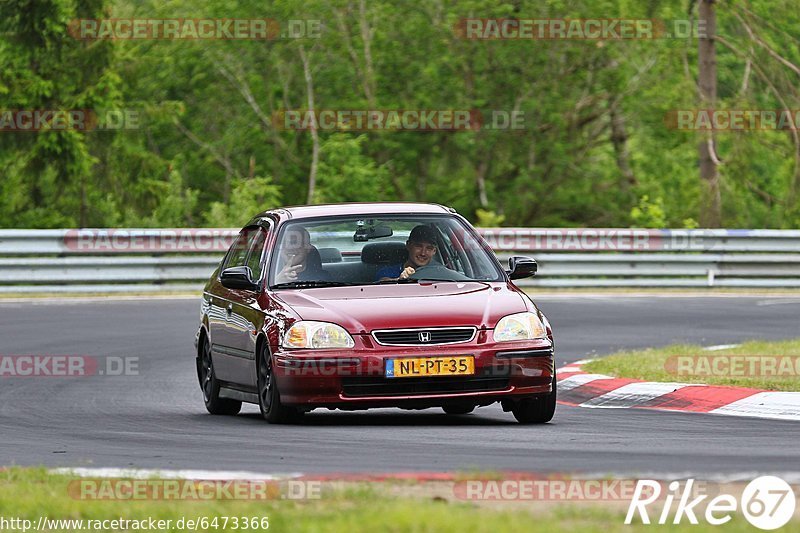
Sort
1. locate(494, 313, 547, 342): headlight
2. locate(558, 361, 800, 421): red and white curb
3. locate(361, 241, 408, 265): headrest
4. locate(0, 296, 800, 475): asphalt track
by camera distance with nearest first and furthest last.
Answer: locate(0, 296, 800, 475): asphalt track < locate(494, 313, 547, 342): headlight < locate(558, 361, 800, 421): red and white curb < locate(361, 241, 408, 265): headrest

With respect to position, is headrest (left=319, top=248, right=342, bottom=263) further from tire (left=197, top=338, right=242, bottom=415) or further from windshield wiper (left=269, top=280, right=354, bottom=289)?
tire (left=197, top=338, right=242, bottom=415)

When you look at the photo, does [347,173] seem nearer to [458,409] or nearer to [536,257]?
[536,257]

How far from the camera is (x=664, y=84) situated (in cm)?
4050

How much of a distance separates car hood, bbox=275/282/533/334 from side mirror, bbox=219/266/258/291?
1.47ft

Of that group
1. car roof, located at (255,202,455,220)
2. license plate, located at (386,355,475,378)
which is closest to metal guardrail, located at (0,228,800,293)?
car roof, located at (255,202,455,220)

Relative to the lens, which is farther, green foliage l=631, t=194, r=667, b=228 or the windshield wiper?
green foliage l=631, t=194, r=667, b=228

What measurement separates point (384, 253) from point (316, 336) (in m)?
1.34

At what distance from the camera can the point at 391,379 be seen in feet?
33.8

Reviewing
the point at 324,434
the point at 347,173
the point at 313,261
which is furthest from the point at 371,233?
the point at 347,173

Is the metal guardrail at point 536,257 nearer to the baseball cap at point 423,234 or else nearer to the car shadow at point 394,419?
the car shadow at point 394,419

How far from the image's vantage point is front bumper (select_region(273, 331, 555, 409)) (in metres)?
10.3

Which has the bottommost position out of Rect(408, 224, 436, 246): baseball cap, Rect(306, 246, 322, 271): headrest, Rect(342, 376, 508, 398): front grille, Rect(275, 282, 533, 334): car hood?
Rect(342, 376, 508, 398): front grille

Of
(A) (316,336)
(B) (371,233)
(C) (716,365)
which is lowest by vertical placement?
(C) (716,365)

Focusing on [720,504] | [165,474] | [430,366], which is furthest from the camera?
[430,366]
